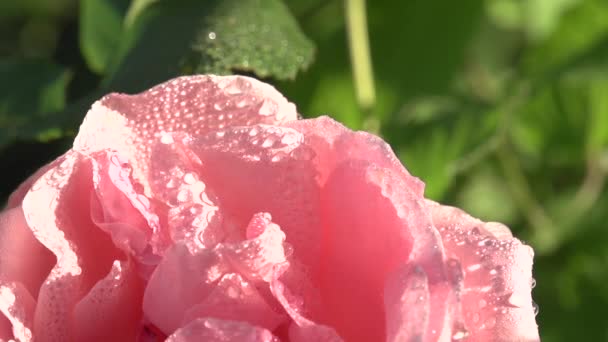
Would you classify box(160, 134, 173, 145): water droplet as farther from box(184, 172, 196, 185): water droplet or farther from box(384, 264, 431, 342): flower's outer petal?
box(384, 264, 431, 342): flower's outer petal

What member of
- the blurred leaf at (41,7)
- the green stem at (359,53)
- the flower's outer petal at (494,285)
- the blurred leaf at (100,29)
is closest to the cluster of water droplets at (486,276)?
the flower's outer petal at (494,285)

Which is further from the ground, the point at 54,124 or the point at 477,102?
the point at 54,124

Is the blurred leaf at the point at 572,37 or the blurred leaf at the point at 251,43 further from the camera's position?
the blurred leaf at the point at 572,37

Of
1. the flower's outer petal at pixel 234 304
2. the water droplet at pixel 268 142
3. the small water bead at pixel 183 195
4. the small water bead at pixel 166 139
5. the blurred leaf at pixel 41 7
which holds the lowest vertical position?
the blurred leaf at pixel 41 7

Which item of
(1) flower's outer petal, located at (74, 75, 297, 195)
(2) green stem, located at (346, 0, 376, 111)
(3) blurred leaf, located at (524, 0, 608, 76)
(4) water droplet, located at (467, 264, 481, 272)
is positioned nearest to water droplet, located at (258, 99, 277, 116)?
(1) flower's outer petal, located at (74, 75, 297, 195)

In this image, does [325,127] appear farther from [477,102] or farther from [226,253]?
[477,102]

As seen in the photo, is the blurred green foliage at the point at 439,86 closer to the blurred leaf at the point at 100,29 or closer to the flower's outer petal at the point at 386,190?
the blurred leaf at the point at 100,29

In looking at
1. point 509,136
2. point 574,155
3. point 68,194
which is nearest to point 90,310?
point 68,194
